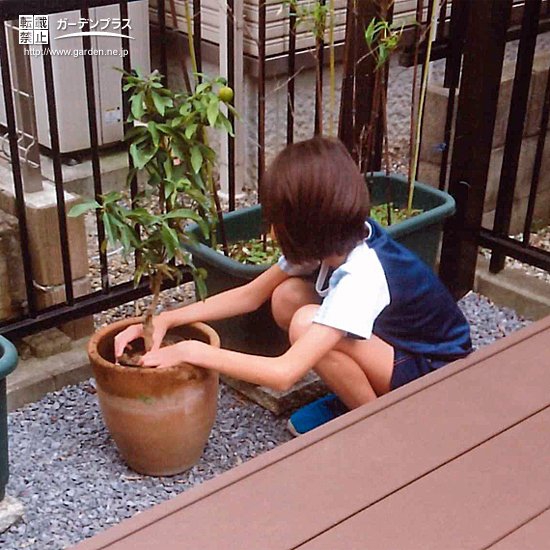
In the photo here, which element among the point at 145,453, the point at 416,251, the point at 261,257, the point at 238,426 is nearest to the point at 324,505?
the point at 145,453

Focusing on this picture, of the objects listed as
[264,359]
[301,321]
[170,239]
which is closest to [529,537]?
[264,359]

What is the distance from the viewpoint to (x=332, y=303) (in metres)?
1.82

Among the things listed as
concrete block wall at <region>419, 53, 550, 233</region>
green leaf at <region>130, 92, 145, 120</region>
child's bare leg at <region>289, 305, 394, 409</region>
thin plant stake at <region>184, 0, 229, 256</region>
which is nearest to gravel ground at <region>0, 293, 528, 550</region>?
child's bare leg at <region>289, 305, 394, 409</region>

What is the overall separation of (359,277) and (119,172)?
6.59 feet

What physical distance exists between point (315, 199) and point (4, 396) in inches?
28.2

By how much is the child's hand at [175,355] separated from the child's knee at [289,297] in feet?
0.98

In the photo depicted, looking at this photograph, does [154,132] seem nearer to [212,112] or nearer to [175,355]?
[212,112]

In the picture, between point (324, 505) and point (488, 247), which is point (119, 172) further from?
point (324, 505)

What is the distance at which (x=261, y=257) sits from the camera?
2.37 metres

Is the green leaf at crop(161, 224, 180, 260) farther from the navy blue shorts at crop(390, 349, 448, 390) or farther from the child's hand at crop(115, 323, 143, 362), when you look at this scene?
the navy blue shorts at crop(390, 349, 448, 390)

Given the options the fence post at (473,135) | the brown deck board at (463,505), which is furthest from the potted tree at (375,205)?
the brown deck board at (463,505)

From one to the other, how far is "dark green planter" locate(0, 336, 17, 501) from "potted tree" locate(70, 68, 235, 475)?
193 millimetres

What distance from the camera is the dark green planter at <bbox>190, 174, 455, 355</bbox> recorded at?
7.20 ft

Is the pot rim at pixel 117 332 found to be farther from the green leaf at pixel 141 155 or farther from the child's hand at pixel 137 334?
the green leaf at pixel 141 155
